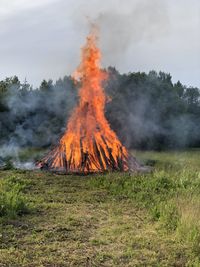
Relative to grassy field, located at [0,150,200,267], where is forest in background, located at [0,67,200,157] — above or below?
above

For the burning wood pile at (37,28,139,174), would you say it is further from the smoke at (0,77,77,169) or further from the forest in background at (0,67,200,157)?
the forest in background at (0,67,200,157)

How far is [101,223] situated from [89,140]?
10829 millimetres

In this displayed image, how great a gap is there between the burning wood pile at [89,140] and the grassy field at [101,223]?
4.52m

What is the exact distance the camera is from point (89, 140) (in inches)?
838

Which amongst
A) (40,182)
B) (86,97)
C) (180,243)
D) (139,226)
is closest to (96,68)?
(86,97)

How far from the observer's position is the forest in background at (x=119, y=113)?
34094mm

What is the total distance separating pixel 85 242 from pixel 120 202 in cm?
419

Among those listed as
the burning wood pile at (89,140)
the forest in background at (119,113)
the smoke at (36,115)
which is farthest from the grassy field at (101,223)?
the forest in background at (119,113)

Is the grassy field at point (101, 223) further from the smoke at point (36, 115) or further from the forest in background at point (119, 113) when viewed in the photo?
the forest in background at point (119, 113)

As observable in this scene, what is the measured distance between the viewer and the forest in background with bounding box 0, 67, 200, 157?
1342 inches

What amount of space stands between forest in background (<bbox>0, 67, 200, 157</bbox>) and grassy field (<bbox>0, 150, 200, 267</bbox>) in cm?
1667

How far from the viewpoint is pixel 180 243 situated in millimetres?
8875

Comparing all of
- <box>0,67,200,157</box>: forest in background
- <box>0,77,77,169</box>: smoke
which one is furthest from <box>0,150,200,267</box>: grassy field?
<box>0,67,200,157</box>: forest in background

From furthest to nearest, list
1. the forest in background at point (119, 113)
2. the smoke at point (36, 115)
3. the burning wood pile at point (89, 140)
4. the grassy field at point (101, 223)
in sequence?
the forest in background at point (119, 113) → the smoke at point (36, 115) → the burning wood pile at point (89, 140) → the grassy field at point (101, 223)
